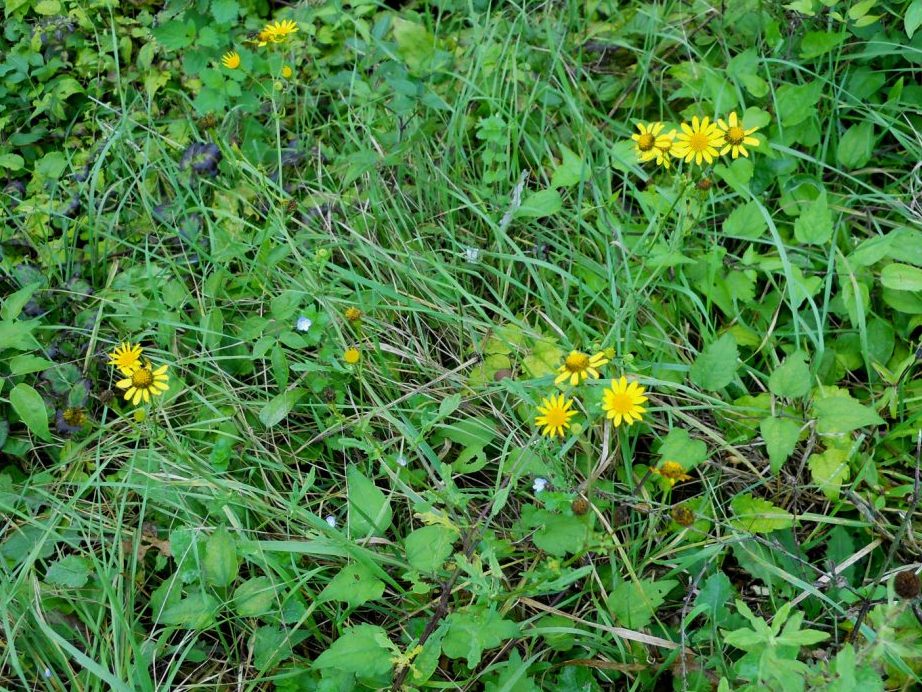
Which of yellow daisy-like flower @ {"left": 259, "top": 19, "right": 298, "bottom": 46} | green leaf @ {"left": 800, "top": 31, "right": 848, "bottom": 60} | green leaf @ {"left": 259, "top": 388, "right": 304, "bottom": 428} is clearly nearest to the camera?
green leaf @ {"left": 259, "top": 388, "right": 304, "bottom": 428}

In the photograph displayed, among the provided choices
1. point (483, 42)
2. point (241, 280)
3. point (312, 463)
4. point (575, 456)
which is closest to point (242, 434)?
point (312, 463)

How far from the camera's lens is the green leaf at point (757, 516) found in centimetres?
179

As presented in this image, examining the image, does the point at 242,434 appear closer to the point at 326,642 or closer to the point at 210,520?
the point at 210,520

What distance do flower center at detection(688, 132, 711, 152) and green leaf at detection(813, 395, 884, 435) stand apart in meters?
0.62

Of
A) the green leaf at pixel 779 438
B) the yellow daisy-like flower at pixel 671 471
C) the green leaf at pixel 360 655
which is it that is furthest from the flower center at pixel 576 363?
the green leaf at pixel 360 655

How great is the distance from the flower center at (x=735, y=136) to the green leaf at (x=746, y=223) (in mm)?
283

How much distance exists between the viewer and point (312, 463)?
2.09 metres

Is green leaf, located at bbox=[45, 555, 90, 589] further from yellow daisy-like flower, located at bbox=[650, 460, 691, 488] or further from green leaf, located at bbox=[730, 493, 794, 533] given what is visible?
green leaf, located at bbox=[730, 493, 794, 533]

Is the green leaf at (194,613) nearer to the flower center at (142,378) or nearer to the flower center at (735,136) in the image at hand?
the flower center at (142,378)

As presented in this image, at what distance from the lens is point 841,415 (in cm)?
175

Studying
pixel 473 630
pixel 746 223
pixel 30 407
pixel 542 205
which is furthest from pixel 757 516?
pixel 30 407

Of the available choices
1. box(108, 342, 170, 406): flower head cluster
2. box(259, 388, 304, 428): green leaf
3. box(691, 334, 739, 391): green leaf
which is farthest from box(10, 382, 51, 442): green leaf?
box(691, 334, 739, 391): green leaf

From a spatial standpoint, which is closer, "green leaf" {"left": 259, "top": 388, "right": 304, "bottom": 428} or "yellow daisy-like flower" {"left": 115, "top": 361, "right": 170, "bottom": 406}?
"yellow daisy-like flower" {"left": 115, "top": 361, "right": 170, "bottom": 406}

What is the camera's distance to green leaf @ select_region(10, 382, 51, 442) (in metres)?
2.00
